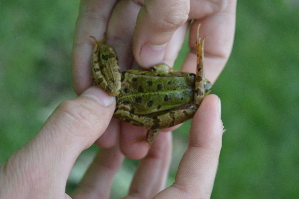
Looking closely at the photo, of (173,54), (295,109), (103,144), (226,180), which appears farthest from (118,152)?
(295,109)

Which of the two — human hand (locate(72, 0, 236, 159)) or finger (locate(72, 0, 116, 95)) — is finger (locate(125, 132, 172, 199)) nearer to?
human hand (locate(72, 0, 236, 159))

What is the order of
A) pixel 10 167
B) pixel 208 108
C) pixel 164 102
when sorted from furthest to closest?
pixel 164 102 → pixel 208 108 → pixel 10 167

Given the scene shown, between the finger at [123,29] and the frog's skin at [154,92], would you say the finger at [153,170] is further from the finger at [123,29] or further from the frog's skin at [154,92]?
the finger at [123,29]

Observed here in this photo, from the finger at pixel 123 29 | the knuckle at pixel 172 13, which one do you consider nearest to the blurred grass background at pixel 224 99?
the finger at pixel 123 29

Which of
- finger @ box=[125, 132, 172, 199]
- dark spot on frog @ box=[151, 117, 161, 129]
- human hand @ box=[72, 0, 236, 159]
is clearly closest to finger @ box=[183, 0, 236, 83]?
human hand @ box=[72, 0, 236, 159]

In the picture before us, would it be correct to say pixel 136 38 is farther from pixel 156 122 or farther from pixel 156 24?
pixel 156 122

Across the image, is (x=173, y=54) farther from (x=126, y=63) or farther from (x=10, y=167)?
(x=10, y=167)
